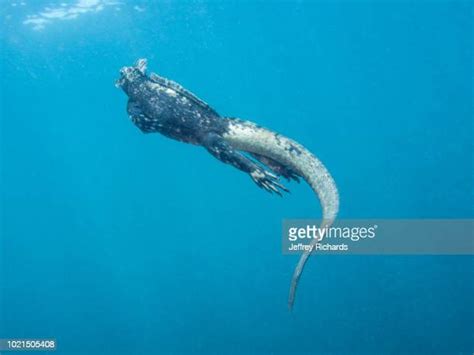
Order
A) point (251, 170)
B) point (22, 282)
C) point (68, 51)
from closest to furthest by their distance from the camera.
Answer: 1. point (251, 170)
2. point (68, 51)
3. point (22, 282)

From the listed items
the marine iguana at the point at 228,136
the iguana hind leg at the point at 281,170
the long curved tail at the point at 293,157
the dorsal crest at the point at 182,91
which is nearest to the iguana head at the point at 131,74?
the marine iguana at the point at 228,136

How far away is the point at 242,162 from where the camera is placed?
4664 mm

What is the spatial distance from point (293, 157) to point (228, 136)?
0.79 metres

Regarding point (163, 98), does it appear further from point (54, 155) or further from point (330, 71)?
point (54, 155)

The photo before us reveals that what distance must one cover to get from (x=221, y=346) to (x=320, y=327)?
2460 millimetres

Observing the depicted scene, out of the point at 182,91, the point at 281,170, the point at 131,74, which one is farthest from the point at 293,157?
the point at 131,74

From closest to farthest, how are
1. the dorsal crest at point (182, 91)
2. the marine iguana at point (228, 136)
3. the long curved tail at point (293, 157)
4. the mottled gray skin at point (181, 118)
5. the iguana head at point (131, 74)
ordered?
the long curved tail at point (293, 157) < the marine iguana at point (228, 136) < the mottled gray skin at point (181, 118) < the dorsal crest at point (182, 91) < the iguana head at point (131, 74)

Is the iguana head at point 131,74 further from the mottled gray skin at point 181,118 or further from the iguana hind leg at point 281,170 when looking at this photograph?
the iguana hind leg at point 281,170

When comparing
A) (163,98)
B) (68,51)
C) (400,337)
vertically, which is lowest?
(400,337)

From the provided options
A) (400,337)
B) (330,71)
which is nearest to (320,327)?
(400,337)

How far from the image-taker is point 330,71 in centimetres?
952

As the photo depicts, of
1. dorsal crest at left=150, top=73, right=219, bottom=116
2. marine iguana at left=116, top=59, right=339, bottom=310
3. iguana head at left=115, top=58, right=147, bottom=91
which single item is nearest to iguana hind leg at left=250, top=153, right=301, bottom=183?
marine iguana at left=116, top=59, right=339, bottom=310

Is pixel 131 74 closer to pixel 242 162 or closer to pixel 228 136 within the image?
pixel 228 136

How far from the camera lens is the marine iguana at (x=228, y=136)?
455 cm
